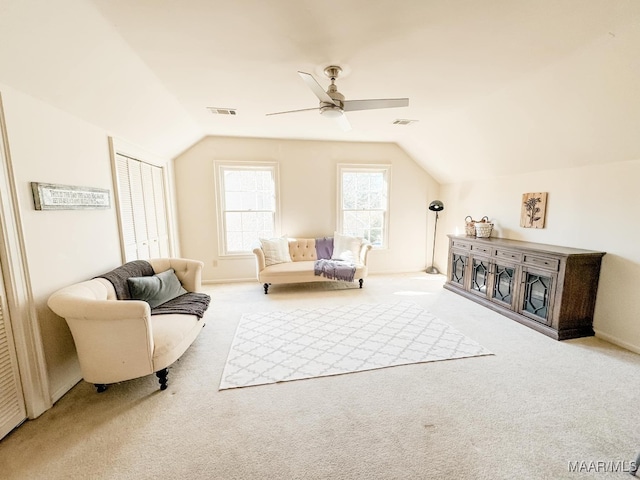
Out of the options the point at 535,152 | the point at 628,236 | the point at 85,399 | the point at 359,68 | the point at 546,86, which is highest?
the point at 359,68

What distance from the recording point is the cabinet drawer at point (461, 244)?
4.13 meters

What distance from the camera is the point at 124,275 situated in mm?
2557

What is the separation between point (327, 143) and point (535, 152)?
10.3 ft

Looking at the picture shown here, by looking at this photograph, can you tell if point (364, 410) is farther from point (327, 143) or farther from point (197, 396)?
point (327, 143)

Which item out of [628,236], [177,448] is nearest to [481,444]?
[177,448]

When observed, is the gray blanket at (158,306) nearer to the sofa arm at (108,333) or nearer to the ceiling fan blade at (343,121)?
the sofa arm at (108,333)

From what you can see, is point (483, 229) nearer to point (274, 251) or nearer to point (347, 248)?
point (347, 248)

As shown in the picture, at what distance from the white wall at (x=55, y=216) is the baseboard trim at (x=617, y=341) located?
5.07 m

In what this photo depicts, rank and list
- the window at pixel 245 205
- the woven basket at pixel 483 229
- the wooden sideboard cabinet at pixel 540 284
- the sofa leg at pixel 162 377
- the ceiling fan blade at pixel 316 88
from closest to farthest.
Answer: the ceiling fan blade at pixel 316 88 → the sofa leg at pixel 162 377 → the wooden sideboard cabinet at pixel 540 284 → the woven basket at pixel 483 229 → the window at pixel 245 205

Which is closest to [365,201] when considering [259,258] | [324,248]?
[324,248]

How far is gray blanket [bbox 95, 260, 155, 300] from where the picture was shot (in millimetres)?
2412

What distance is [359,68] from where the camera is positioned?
2410 millimetres

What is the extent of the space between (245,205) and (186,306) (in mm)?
2686

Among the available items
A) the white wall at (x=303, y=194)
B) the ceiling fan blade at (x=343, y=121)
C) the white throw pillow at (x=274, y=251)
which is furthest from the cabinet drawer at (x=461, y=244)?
the white throw pillow at (x=274, y=251)
